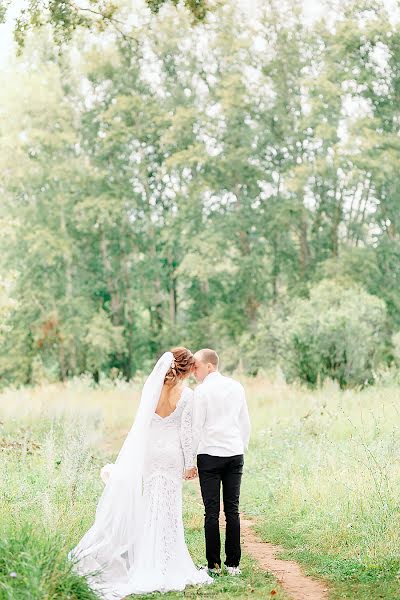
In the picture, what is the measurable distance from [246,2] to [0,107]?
36.7 ft

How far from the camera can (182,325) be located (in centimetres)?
3762

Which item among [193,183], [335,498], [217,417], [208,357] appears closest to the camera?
[217,417]

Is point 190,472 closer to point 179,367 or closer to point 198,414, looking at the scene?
point 198,414

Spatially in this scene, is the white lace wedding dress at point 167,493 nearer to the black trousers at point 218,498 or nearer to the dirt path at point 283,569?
the black trousers at point 218,498

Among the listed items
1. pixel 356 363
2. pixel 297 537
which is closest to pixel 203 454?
pixel 297 537

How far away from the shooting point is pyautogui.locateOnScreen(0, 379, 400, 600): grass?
20.1 ft

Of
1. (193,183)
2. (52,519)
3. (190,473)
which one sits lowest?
(52,519)

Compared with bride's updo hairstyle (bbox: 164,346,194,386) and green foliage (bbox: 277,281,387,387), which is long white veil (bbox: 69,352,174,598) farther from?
green foliage (bbox: 277,281,387,387)

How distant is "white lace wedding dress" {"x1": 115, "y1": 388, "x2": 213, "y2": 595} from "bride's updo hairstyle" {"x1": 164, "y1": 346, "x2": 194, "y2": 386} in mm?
162

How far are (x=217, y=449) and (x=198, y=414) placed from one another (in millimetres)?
343

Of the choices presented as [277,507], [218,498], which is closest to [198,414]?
[218,498]

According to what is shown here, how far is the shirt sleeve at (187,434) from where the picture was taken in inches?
288

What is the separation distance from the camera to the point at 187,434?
24.1 feet

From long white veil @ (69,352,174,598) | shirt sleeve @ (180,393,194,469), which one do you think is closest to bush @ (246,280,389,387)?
shirt sleeve @ (180,393,194,469)
